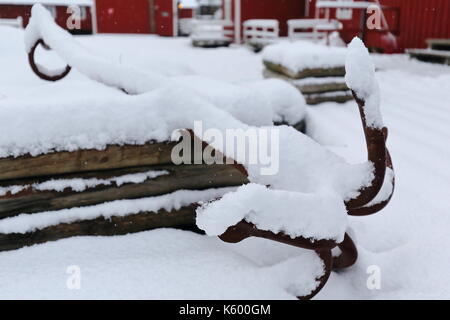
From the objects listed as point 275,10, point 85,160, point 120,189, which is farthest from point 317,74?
point 275,10

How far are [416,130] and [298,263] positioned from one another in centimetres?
286

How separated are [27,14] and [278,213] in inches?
748

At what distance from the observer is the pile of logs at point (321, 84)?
5.41 metres

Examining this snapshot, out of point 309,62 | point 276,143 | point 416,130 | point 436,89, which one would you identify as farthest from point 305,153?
→ point 436,89

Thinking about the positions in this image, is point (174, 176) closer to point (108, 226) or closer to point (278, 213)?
point (108, 226)

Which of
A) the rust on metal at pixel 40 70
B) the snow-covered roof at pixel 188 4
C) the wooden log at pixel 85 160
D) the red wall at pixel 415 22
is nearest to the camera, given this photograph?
the wooden log at pixel 85 160

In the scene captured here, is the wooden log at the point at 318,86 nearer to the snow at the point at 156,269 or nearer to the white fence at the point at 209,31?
the snow at the point at 156,269

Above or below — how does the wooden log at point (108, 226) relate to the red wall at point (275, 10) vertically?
below

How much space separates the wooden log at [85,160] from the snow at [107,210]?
0.59 ft

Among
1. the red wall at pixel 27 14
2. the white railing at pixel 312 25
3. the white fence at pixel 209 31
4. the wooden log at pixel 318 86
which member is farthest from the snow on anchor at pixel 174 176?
the red wall at pixel 27 14

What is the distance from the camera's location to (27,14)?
17.3 meters

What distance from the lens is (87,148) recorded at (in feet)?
6.19

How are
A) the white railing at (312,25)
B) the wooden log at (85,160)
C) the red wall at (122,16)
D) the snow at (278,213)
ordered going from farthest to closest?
the red wall at (122,16) < the white railing at (312,25) < the wooden log at (85,160) < the snow at (278,213)
